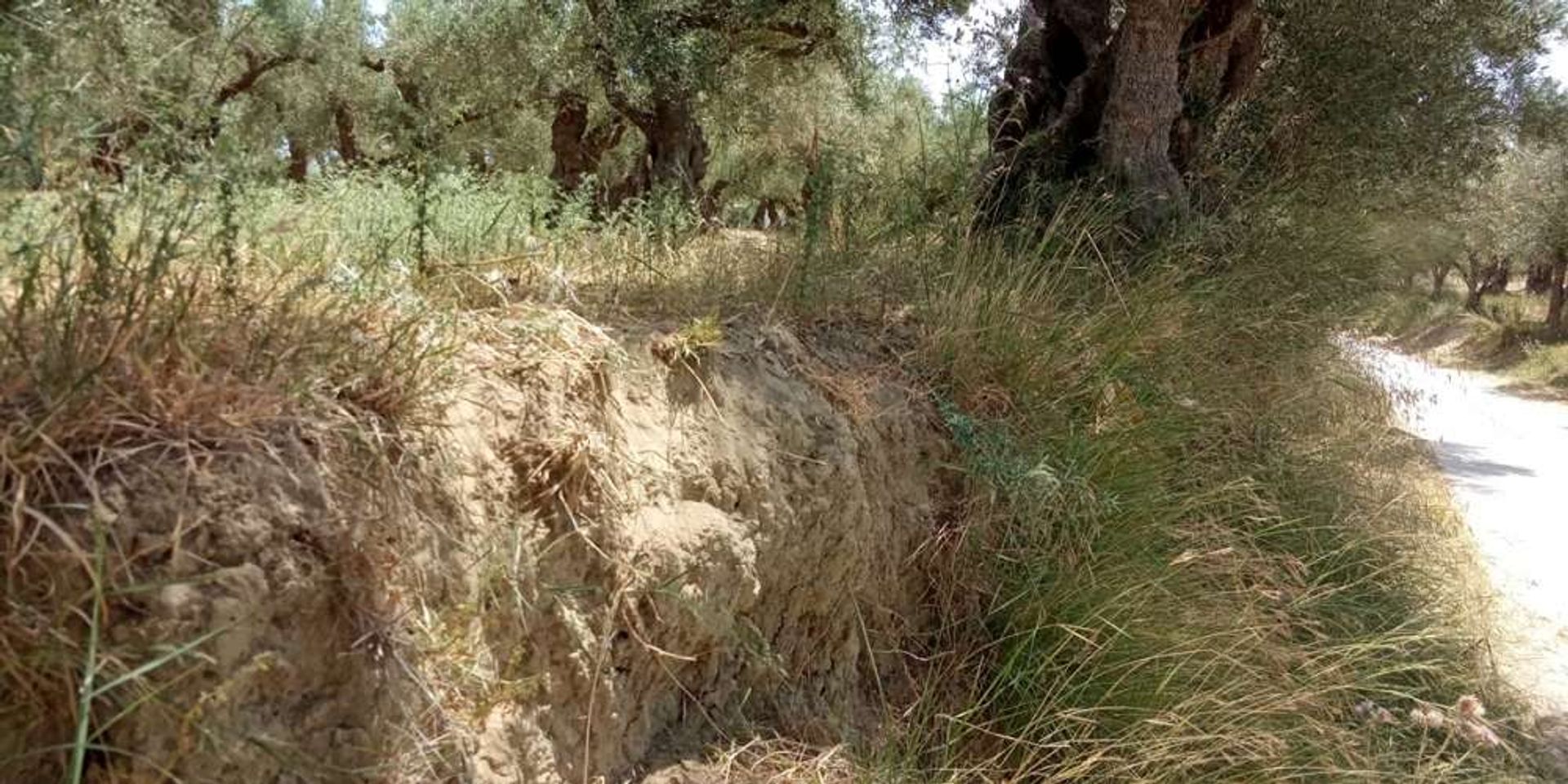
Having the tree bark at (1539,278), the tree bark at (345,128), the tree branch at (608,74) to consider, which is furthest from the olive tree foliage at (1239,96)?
the tree bark at (1539,278)

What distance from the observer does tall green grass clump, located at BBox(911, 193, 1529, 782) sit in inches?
125

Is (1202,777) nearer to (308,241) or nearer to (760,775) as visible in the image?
(760,775)

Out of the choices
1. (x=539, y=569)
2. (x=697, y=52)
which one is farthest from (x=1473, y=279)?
(x=539, y=569)

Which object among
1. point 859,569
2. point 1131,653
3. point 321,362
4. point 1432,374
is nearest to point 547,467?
point 321,362

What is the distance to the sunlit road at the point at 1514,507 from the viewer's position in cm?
556

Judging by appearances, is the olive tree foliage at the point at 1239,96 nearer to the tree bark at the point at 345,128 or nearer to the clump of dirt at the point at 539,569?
the clump of dirt at the point at 539,569

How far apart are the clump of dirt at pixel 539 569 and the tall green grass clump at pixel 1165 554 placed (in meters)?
0.32

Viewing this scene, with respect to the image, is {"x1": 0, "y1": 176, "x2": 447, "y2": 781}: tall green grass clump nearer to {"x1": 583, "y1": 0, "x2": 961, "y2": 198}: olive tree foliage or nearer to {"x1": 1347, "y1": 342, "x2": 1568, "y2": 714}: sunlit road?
{"x1": 1347, "y1": 342, "x2": 1568, "y2": 714}: sunlit road

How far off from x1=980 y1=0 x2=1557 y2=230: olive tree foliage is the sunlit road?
169cm

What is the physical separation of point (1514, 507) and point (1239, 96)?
4785 mm

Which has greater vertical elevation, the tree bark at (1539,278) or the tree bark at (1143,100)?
the tree bark at (1143,100)

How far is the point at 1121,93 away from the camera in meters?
6.30

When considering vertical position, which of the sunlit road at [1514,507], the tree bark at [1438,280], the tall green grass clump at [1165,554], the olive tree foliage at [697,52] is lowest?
the sunlit road at [1514,507]

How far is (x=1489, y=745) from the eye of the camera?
3959mm
